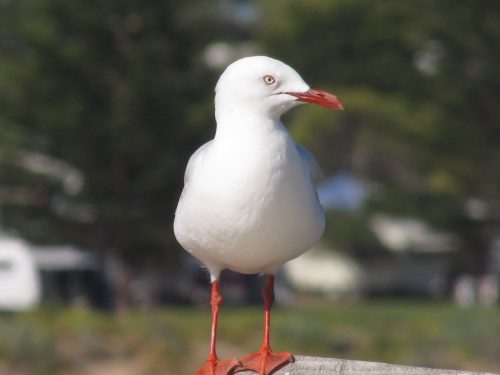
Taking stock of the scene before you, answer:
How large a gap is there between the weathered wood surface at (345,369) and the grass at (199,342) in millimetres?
8903

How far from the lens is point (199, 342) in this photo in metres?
14.2

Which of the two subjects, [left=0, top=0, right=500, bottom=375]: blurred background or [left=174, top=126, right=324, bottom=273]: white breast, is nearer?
[left=174, top=126, right=324, bottom=273]: white breast

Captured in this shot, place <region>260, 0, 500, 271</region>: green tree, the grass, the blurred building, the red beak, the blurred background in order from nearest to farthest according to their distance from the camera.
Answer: the red beak
the grass
the blurred background
<region>260, 0, 500, 271</region>: green tree
the blurred building

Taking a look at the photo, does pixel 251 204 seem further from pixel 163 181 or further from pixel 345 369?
pixel 163 181

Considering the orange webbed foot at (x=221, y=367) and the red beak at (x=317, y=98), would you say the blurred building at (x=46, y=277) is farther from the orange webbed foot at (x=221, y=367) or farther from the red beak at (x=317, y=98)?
the red beak at (x=317, y=98)

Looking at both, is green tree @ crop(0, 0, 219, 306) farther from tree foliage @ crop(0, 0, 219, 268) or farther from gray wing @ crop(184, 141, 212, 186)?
gray wing @ crop(184, 141, 212, 186)

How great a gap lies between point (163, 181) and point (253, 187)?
1693 centimetres

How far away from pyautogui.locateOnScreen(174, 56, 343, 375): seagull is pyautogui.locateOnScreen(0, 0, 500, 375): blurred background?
9.17m

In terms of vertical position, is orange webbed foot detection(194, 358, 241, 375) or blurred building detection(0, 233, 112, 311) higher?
blurred building detection(0, 233, 112, 311)

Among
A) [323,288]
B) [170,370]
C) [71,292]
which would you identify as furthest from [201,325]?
[323,288]

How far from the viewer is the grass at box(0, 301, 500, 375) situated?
1334 cm

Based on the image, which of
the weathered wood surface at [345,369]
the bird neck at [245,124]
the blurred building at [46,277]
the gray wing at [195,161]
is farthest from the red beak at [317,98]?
the blurred building at [46,277]

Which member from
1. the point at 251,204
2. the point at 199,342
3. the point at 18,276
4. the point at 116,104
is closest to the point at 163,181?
the point at 116,104

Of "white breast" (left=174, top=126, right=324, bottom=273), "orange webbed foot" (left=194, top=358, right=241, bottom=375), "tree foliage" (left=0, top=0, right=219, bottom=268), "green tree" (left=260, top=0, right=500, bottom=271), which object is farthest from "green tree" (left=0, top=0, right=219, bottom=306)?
"white breast" (left=174, top=126, right=324, bottom=273)
